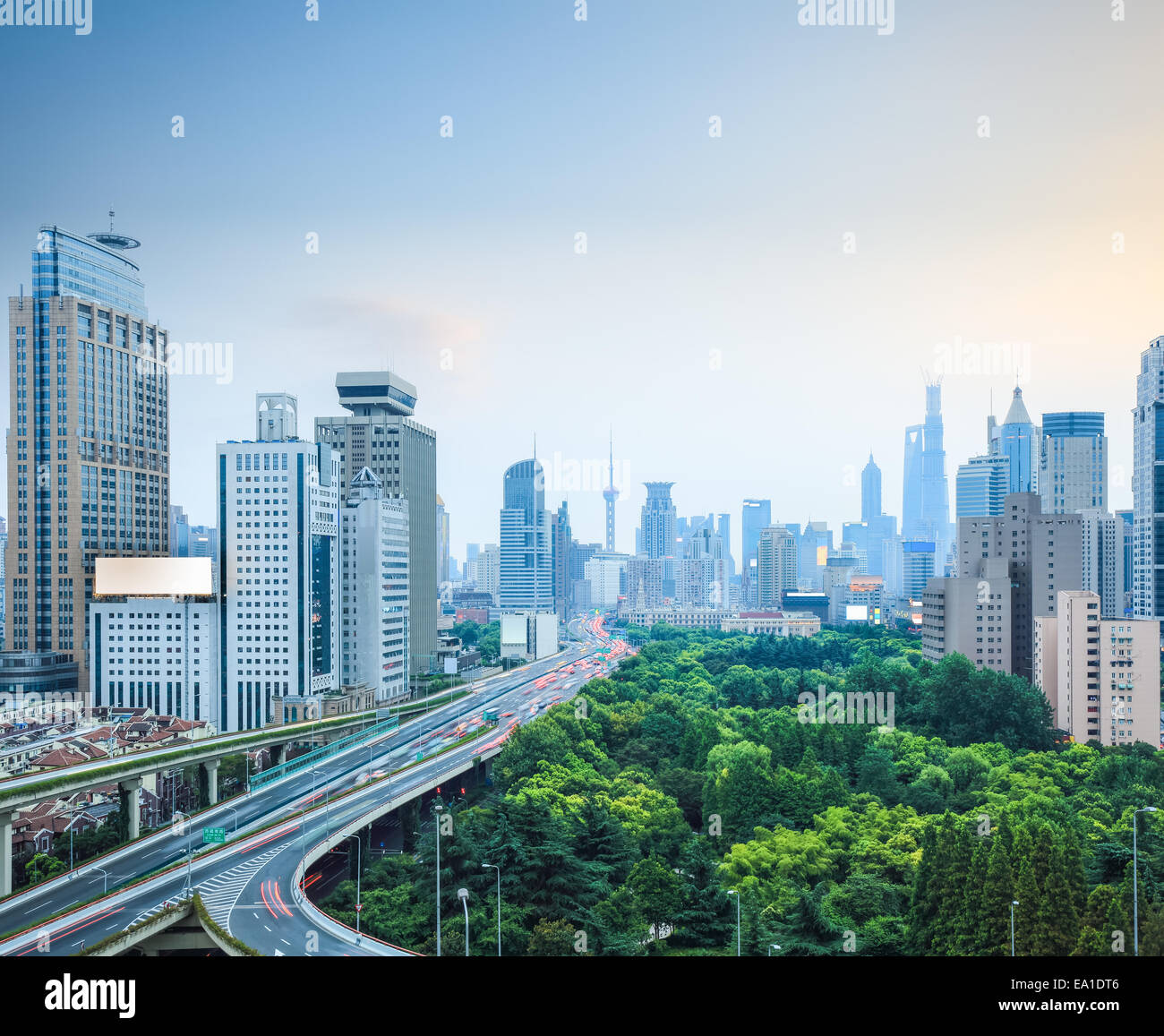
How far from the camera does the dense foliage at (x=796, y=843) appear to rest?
703 cm

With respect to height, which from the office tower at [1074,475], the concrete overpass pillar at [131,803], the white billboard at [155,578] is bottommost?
the concrete overpass pillar at [131,803]

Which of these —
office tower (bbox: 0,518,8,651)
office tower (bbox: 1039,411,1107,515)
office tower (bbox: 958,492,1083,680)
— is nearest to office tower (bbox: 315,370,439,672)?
office tower (bbox: 0,518,8,651)

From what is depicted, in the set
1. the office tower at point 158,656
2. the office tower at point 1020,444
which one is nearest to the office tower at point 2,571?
the office tower at point 158,656

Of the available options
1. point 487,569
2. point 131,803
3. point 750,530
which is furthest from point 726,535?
point 131,803

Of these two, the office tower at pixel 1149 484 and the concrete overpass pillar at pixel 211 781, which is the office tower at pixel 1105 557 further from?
the concrete overpass pillar at pixel 211 781

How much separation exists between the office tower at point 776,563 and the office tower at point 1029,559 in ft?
115

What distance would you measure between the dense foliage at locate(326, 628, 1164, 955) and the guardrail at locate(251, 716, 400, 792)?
3.37 metres

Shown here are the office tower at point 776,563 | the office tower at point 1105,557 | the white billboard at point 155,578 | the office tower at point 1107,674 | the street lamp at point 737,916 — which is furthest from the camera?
the office tower at point 776,563

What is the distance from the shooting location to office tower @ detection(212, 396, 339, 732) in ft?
65.6

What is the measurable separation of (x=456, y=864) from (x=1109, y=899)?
5.67 meters

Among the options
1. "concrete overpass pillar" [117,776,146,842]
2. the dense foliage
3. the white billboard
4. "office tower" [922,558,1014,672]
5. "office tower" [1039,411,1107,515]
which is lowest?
"concrete overpass pillar" [117,776,146,842]

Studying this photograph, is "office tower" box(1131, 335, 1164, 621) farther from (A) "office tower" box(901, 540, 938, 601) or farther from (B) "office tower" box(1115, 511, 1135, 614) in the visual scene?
(A) "office tower" box(901, 540, 938, 601)
